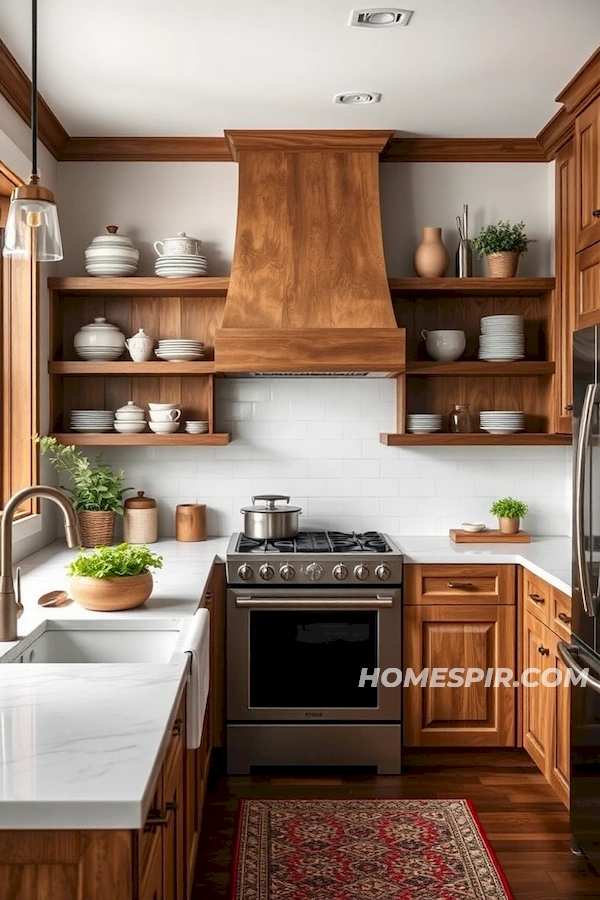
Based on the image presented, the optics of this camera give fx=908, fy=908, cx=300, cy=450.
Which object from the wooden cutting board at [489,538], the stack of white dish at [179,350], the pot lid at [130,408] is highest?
the stack of white dish at [179,350]

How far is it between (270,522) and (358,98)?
1897 mm

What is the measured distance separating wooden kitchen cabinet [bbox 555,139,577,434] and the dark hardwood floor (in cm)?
159

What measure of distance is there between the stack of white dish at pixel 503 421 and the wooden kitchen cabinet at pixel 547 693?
0.75 metres

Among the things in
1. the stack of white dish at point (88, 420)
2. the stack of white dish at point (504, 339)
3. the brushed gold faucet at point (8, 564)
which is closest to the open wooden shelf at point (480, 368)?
the stack of white dish at point (504, 339)

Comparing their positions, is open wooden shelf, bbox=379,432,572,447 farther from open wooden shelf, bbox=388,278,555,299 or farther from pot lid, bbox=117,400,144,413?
pot lid, bbox=117,400,144,413

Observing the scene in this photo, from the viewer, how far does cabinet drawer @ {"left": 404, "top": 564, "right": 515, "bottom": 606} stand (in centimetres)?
403

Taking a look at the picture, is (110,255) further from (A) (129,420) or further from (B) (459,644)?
→ (B) (459,644)

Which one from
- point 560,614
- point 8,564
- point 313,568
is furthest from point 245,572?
point 8,564

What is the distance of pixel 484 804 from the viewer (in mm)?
3635


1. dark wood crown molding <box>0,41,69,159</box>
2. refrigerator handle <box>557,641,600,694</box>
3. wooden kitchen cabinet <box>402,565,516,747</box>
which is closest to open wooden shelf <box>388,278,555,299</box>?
wooden kitchen cabinet <box>402,565,516,747</box>

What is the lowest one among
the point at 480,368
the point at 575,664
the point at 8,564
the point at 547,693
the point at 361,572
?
the point at 547,693

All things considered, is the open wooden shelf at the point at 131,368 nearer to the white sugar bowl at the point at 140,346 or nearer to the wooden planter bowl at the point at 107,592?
the white sugar bowl at the point at 140,346

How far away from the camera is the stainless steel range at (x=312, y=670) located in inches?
156

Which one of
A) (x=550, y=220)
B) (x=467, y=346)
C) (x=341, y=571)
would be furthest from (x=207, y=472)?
(x=550, y=220)
